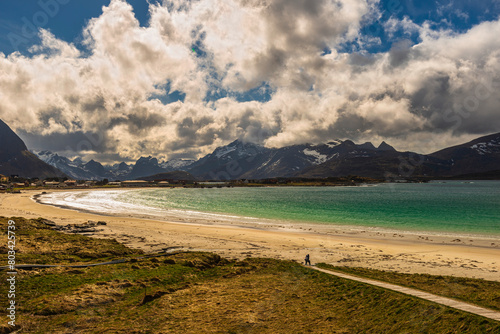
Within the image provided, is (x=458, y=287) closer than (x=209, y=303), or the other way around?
(x=209, y=303)

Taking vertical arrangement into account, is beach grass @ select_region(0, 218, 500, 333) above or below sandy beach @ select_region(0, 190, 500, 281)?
above

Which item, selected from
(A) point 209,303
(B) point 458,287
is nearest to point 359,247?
(B) point 458,287

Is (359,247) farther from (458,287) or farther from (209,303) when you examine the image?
(209,303)

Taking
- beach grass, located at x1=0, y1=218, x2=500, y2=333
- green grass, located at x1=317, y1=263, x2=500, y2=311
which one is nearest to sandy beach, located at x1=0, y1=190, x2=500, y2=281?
green grass, located at x1=317, y1=263, x2=500, y2=311

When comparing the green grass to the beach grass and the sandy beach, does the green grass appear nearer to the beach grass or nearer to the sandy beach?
the beach grass

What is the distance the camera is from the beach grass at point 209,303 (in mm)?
10273

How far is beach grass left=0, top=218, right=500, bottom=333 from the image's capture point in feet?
33.7

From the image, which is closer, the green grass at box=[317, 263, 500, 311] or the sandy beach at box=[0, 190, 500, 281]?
the green grass at box=[317, 263, 500, 311]

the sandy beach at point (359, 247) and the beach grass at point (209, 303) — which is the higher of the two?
the beach grass at point (209, 303)

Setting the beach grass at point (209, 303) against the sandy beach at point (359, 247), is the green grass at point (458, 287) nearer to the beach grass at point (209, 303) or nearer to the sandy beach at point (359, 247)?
the beach grass at point (209, 303)

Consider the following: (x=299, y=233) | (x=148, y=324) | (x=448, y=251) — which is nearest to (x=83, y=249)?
(x=148, y=324)

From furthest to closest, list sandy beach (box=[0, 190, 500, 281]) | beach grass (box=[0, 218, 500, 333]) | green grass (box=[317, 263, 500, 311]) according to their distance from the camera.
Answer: sandy beach (box=[0, 190, 500, 281])
green grass (box=[317, 263, 500, 311])
beach grass (box=[0, 218, 500, 333])

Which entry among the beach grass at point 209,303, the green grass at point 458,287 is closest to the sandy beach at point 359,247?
the green grass at point 458,287

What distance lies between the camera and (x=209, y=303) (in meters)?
13.1
